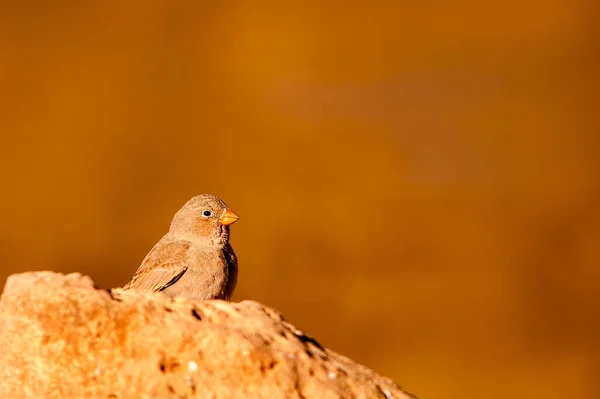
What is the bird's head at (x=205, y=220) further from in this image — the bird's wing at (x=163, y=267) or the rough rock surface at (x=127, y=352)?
the rough rock surface at (x=127, y=352)

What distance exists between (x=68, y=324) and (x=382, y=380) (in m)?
0.86

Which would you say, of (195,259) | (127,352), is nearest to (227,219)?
(195,259)

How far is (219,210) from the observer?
4043mm

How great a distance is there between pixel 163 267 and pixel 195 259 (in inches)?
5.9

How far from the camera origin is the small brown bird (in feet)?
12.0

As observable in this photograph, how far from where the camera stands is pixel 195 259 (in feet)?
12.3

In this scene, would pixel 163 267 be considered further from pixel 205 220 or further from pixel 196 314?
pixel 196 314

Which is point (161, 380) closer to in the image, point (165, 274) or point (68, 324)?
point (68, 324)

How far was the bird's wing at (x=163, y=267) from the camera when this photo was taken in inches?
147

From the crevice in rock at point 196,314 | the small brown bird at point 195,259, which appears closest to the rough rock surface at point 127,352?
the crevice in rock at point 196,314

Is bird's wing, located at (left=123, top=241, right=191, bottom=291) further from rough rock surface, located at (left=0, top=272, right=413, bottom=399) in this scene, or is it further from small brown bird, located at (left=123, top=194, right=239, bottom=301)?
rough rock surface, located at (left=0, top=272, right=413, bottom=399)

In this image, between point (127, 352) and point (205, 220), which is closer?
point (127, 352)

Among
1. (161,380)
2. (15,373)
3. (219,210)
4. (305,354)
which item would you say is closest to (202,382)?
(161,380)

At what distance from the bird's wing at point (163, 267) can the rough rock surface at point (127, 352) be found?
61.4 inches
